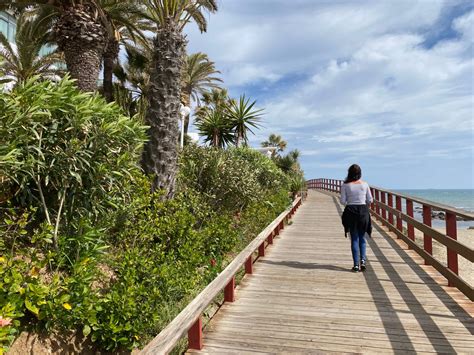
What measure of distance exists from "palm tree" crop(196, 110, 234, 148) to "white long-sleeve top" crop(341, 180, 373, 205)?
14898 mm

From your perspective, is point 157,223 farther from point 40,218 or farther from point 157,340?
point 157,340

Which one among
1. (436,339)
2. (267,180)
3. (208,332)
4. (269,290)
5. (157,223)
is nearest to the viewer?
(436,339)

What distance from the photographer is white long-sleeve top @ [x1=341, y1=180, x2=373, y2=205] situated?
619 cm

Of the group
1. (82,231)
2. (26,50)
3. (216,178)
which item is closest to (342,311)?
(82,231)

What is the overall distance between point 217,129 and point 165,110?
13385 millimetres

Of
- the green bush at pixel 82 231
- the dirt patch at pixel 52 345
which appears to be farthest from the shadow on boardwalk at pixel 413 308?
the dirt patch at pixel 52 345

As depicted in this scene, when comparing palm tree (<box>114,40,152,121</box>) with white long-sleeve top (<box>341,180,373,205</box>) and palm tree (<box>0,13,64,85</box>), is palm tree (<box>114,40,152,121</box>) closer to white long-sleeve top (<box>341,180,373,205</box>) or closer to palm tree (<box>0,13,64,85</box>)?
palm tree (<box>0,13,64,85</box>)

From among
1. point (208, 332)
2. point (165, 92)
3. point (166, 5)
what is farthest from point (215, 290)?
point (166, 5)

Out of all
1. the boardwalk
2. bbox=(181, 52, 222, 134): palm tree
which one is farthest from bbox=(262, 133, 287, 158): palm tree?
the boardwalk

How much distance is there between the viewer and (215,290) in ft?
13.5

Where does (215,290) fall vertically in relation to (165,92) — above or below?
below

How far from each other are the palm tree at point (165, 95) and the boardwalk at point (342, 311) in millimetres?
2873

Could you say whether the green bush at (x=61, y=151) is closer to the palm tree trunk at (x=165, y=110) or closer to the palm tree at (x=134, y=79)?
the palm tree trunk at (x=165, y=110)

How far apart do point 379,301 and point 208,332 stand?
2465mm
